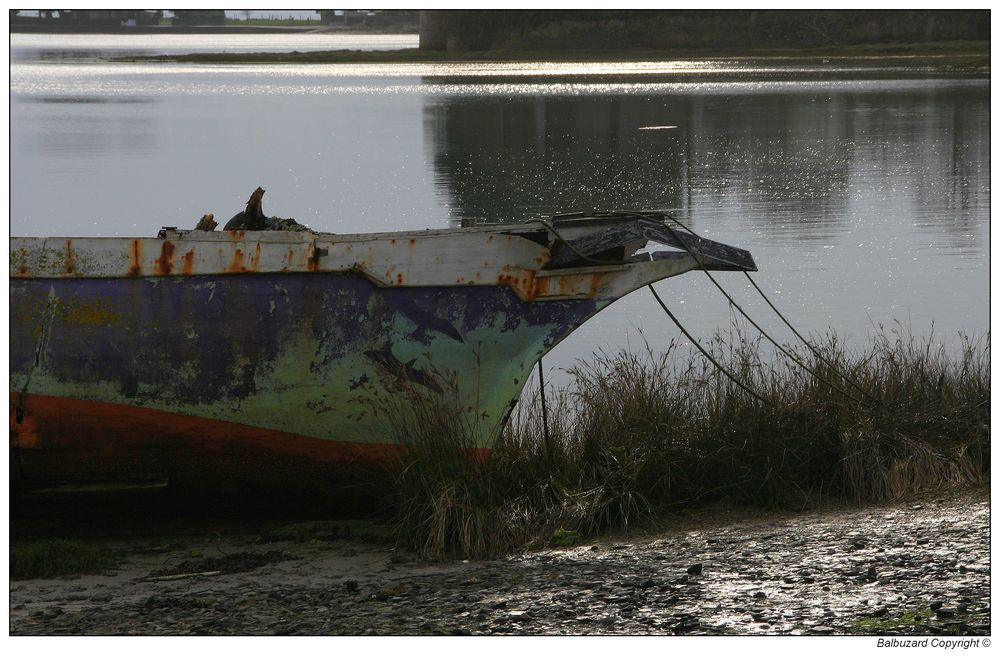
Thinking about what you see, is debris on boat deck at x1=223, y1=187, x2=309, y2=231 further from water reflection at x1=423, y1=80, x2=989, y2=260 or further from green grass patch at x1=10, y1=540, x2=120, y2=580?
water reflection at x1=423, y1=80, x2=989, y2=260

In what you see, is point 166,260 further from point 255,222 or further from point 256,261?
point 255,222

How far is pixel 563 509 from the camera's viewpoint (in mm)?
6738

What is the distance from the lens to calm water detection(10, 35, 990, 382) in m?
13.1

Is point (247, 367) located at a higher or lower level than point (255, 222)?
lower

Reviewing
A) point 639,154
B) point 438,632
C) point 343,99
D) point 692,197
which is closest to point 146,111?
point 343,99

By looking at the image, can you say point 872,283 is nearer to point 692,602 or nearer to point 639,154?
point 692,602

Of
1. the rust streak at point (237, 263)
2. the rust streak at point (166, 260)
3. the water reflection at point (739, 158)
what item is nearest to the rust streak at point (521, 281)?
the rust streak at point (237, 263)

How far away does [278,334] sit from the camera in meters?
6.97

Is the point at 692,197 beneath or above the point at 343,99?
beneath

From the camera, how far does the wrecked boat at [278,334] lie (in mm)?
6871

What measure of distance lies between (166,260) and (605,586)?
108 inches

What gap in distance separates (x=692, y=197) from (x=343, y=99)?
20.6m

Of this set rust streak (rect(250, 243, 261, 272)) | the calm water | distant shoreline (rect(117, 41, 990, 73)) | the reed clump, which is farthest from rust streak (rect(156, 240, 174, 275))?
distant shoreline (rect(117, 41, 990, 73))

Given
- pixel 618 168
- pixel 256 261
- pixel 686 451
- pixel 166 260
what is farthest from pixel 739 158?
pixel 166 260
